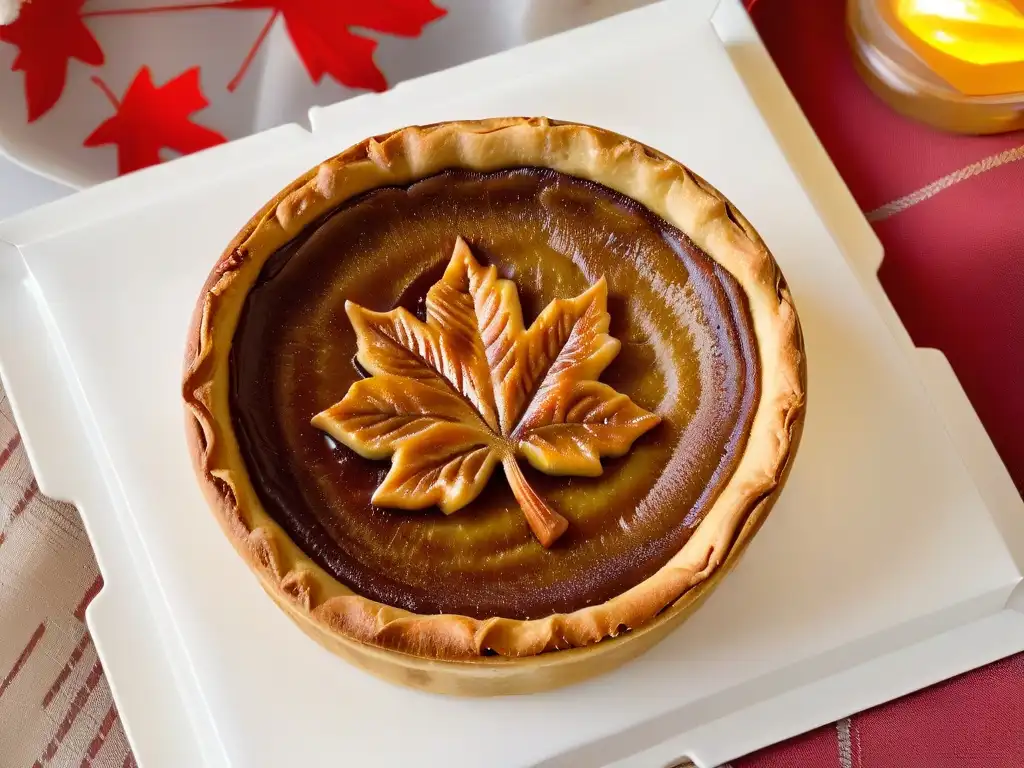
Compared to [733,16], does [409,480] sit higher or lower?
higher

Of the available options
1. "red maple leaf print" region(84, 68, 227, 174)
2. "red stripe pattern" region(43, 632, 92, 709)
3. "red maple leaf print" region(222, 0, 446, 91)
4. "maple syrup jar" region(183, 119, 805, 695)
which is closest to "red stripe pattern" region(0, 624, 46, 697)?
"red stripe pattern" region(43, 632, 92, 709)

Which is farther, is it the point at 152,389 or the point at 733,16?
the point at 733,16

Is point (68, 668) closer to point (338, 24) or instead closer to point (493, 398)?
point (493, 398)

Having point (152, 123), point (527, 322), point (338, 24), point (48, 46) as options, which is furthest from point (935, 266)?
point (48, 46)

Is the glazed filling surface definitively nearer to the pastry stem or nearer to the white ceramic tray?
the pastry stem

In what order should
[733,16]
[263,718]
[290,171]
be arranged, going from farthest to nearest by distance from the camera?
[733,16], [290,171], [263,718]

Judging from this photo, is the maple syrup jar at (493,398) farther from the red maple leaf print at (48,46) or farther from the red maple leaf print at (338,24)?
the red maple leaf print at (48,46)

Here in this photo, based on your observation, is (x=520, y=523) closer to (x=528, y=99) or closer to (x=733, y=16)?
(x=528, y=99)

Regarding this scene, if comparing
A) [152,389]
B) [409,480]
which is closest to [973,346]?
[409,480]
